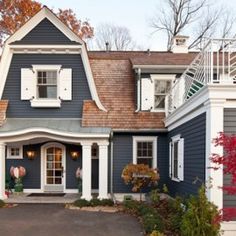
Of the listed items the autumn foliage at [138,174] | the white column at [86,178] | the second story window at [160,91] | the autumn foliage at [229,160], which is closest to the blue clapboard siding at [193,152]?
the autumn foliage at [138,174]

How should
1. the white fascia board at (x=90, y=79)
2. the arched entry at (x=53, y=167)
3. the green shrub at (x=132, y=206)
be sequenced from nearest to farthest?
1. the green shrub at (x=132, y=206)
2. the white fascia board at (x=90, y=79)
3. the arched entry at (x=53, y=167)

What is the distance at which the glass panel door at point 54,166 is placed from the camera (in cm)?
1623

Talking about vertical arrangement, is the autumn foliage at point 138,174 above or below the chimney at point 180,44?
below

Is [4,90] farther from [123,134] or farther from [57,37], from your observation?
[123,134]

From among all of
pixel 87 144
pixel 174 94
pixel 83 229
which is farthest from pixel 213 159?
pixel 87 144

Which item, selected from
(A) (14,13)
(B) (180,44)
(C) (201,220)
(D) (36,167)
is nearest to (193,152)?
(C) (201,220)

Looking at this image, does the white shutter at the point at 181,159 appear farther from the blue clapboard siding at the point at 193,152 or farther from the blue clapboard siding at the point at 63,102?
the blue clapboard siding at the point at 63,102

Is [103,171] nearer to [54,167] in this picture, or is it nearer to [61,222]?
[54,167]

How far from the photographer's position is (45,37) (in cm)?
1560

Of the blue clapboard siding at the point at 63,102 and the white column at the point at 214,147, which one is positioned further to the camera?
the blue clapboard siding at the point at 63,102

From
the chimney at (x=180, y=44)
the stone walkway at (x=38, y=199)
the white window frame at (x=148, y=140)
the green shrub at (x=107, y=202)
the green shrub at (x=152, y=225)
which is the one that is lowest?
the stone walkway at (x=38, y=199)

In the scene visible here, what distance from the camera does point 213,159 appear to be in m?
7.75

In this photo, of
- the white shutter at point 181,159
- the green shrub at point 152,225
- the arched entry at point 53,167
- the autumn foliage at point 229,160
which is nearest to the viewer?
the autumn foliage at point 229,160

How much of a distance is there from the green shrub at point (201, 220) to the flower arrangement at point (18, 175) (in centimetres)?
930
